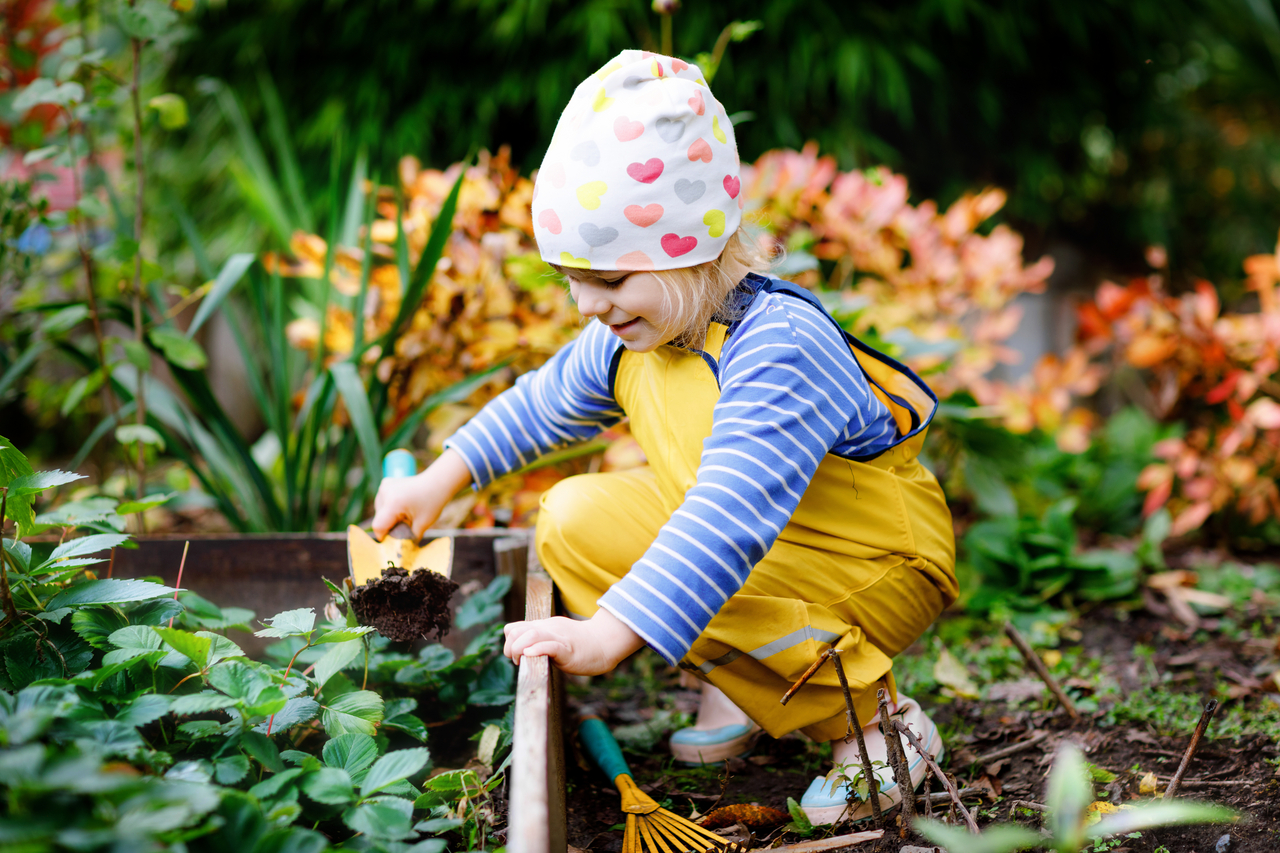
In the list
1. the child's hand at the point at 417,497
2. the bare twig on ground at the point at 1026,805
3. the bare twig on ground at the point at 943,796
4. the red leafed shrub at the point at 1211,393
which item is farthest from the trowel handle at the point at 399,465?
the red leafed shrub at the point at 1211,393

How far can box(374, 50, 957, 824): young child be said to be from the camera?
3.03 ft

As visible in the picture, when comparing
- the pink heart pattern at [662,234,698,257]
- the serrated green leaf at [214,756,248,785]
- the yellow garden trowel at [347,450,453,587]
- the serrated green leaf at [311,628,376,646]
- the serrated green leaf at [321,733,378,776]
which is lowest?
the yellow garden trowel at [347,450,453,587]

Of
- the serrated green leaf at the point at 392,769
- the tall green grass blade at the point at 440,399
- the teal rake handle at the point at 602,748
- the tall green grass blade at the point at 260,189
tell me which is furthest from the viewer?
the tall green grass blade at the point at 260,189

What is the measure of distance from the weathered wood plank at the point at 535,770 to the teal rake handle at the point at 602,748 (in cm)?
16

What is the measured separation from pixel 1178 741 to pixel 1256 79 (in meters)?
4.06

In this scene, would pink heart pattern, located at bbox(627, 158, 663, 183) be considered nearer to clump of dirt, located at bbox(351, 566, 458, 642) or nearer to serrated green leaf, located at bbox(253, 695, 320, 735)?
clump of dirt, located at bbox(351, 566, 458, 642)

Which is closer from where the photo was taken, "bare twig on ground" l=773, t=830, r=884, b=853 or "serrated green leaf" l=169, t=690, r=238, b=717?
"serrated green leaf" l=169, t=690, r=238, b=717

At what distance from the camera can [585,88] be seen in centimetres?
100

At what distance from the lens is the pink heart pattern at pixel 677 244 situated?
0.99m

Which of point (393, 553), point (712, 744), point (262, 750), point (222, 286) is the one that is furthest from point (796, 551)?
point (222, 286)

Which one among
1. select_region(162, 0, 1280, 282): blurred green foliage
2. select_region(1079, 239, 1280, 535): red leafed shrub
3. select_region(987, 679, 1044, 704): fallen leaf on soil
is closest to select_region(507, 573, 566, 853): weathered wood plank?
select_region(987, 679, 1044, 704): fallen leaf on soil

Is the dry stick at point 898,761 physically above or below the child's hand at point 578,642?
below

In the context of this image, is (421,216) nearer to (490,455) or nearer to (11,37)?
(490,455)

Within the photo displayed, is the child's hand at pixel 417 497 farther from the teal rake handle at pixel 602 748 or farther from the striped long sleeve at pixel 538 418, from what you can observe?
the teal rake handle at pixel 602 748
